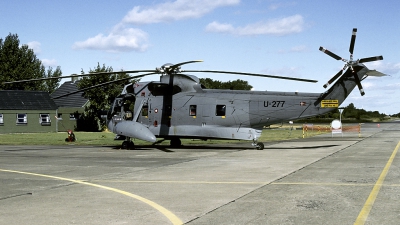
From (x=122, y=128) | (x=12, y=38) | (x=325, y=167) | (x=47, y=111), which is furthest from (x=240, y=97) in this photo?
(x=12, y=38)

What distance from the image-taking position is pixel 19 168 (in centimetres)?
1817

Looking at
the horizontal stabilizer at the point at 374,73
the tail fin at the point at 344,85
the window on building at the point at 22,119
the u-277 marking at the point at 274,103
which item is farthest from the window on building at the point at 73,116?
the horizontal stabilizer at the point at 374,73

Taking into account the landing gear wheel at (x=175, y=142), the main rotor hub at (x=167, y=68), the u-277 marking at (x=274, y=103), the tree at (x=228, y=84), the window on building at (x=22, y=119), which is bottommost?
the landing gear wheel at (x=175, y=142)

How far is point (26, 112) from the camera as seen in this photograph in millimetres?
57625

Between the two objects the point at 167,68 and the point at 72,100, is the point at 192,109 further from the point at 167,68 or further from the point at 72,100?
the point at 72,100

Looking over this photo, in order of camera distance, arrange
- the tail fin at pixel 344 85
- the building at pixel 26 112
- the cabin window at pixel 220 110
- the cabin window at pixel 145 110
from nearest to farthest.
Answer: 1. the tail fin at pixel 344 85
2. the cabin window at pixel 220 110
3. the cabin window at pixel 145 110
4. the building at pixel 26 112

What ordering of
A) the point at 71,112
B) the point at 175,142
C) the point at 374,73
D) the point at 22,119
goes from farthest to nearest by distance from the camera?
the point at 71,112, the point at 22,119, the point at 175,142, the point at 374,73

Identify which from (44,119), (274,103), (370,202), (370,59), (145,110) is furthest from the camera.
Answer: (44,119)

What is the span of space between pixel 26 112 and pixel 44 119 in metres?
2.38

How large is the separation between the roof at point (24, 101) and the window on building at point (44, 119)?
2.80 ft

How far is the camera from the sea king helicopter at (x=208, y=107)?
25891 millimetres

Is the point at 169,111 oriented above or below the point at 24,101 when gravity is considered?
below

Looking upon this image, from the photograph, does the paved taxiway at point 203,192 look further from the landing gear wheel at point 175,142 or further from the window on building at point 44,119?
the window on building at point 44,119

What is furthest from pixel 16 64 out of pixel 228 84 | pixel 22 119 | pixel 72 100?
pixel 228 84
